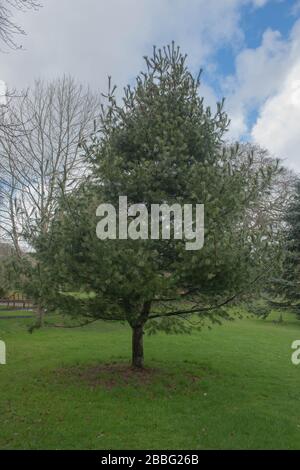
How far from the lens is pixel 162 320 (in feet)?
22.9

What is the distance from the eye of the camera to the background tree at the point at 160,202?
5.53 meters

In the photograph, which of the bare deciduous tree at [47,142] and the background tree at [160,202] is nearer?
the background tree at [160,202]

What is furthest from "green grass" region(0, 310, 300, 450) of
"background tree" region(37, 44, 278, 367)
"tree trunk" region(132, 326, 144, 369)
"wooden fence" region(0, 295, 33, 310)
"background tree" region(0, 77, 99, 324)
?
"wooden fence" region(0, 295, 33, 310)

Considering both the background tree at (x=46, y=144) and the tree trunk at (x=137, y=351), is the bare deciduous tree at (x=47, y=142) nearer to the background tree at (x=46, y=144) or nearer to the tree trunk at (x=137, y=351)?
the background tree at (x=46, y=144)

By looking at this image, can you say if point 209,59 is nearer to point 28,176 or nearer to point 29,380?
point 29,380

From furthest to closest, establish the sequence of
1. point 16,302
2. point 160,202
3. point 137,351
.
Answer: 1. point 16,302
2. point 137,351
3. point 160,202

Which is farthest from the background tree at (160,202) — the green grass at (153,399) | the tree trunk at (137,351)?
the green grass at (153,399)

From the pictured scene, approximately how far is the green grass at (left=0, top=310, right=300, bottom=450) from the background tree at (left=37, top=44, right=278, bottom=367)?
114 centimetres

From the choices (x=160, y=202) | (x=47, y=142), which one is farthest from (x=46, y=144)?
(x=160, y=202)

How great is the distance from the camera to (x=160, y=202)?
21.5ft

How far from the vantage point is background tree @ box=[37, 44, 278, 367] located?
553 cm

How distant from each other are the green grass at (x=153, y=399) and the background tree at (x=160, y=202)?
1142mm

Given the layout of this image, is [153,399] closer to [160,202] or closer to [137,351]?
[137,351]

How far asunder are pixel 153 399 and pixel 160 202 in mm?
3252
